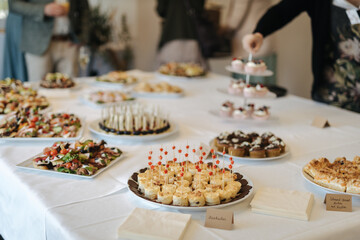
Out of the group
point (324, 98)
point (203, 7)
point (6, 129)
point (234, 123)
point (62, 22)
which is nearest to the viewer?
point (6, 129)

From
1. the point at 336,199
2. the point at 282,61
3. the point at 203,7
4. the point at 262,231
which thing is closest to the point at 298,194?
the point at 336,199

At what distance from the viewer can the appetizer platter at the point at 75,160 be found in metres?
1.51

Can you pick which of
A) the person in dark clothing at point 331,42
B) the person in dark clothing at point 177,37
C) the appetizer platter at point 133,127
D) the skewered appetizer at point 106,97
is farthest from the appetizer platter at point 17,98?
the person in dark clothing at point 177,37

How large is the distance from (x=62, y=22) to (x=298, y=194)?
Answer: 3684 millimetres

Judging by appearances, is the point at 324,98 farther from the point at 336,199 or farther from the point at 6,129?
the point at 6,129

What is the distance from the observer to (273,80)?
467cm

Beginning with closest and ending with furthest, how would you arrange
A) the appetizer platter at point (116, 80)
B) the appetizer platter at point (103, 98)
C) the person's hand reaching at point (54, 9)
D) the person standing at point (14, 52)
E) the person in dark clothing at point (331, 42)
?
the person in dark clothing at point (331, 42), the appetizer platter at point (103, 98), the appetizer platter at point (116, 80), the person's hand reaching at point (54, 9), the person standing at point (14, 52)

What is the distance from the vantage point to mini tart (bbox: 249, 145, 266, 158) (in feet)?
5.50

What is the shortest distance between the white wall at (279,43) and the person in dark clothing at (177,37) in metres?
0.79

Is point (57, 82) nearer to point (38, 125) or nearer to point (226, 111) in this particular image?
point (38, 125)

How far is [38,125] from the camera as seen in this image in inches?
77.2

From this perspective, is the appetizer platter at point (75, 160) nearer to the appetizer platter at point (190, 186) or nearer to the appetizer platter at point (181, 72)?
the appetizer platter at point (190, 186)

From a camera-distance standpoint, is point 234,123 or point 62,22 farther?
point 62,22

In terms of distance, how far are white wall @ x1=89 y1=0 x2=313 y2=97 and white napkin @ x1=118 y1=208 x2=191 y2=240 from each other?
398 centimetres
